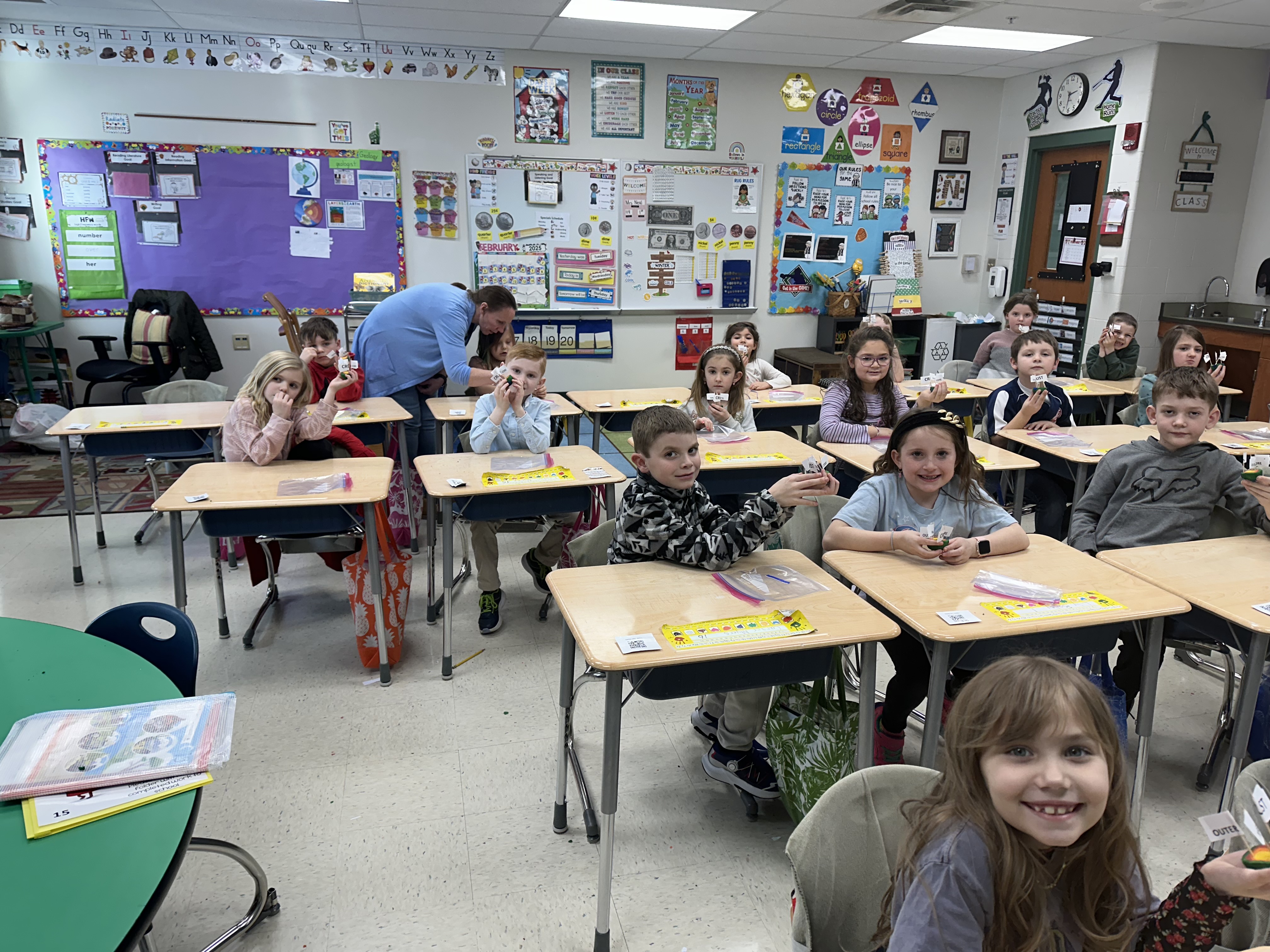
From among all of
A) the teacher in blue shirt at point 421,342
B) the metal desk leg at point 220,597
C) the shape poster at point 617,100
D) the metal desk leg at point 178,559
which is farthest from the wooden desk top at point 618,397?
the shape poster at point 617,100

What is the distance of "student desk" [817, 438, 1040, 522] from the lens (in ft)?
10.6

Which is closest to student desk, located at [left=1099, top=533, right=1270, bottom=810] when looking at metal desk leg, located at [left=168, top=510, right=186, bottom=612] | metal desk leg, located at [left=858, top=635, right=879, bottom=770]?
metal desk leg, located at [left=858, top=635, right=879, bottom=770]

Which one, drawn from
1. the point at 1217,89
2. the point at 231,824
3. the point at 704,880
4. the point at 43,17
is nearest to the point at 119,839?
the point at 231,824

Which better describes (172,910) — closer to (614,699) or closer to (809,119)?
(614,699)

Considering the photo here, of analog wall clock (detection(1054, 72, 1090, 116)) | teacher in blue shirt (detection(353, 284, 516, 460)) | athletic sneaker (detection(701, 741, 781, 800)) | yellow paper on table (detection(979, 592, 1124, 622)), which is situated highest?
analog wall clock (detection(1054, 72, 1090, 116))

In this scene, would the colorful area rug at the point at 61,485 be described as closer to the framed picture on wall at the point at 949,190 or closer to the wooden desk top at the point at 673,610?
the wooden desk top at the point at 673,610

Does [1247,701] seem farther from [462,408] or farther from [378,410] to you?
[378,410]

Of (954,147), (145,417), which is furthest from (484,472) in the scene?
(954,147)

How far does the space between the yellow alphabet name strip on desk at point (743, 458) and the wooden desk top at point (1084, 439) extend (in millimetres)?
1164

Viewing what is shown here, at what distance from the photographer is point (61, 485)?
517 centimetres

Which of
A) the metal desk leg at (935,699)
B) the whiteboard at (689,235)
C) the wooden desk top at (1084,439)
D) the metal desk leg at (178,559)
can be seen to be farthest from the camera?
the whiteboard at (689,235)

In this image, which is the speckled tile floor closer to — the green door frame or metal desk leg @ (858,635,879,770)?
metal desk leg @ (858,635,879,770)

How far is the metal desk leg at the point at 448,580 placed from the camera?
292cm

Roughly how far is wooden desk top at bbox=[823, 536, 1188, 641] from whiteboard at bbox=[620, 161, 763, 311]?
4995mm
